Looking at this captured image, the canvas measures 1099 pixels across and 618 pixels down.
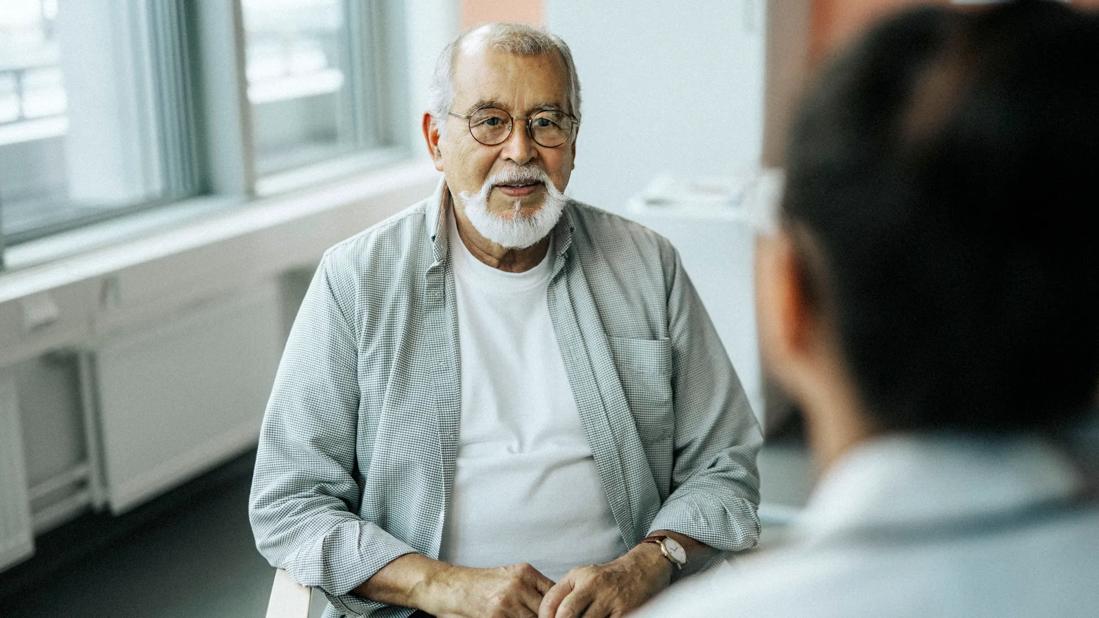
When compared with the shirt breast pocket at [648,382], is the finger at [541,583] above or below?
below

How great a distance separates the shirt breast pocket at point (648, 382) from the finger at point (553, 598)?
0.99 ft

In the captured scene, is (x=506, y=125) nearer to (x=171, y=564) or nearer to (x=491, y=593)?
(x=491, y=593)

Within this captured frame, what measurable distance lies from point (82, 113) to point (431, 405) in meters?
2.42

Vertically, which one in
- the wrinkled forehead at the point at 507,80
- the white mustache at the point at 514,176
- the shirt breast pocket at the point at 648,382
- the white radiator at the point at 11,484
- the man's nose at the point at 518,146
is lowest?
the white radiator at the point at 11,484

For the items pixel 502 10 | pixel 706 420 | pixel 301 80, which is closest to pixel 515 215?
pixel 706 420

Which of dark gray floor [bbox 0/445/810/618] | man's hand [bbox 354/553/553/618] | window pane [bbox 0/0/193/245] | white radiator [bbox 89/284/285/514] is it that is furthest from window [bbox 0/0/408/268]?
man's hand [bbox 354/553/553/618]

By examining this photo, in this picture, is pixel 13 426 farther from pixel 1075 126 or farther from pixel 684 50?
pixel 1075 126

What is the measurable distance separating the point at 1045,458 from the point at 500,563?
1277mm

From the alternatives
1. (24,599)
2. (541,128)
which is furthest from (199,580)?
(541,128)

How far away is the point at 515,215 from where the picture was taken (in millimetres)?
1918

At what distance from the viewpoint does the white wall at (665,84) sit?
3803 millimetres

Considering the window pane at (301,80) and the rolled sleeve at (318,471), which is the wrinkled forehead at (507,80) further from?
the window pane at (301,80)

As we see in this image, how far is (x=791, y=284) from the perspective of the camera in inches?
28.7

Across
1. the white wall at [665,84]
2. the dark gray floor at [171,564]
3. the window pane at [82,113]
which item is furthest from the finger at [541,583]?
the white wall at [665,84]
